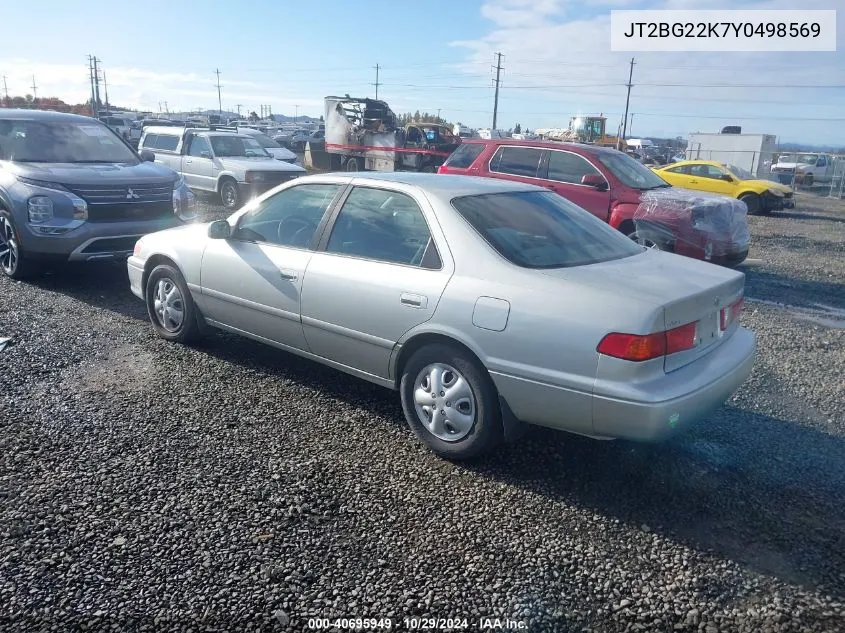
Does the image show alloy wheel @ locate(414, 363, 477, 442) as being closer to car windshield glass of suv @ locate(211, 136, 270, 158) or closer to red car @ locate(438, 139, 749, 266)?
red car @ locate(438, 139, 749, 266)

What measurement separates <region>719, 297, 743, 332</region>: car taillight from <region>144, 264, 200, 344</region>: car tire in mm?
3835

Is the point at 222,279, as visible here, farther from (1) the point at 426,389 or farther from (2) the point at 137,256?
(1) the point at 426,389

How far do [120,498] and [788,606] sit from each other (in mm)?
3060

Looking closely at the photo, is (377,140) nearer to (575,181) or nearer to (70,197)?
(575,181)

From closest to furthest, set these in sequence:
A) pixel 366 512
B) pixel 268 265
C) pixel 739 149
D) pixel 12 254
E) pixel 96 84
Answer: pixel 366 512, pixel 268 265, pixel 12 254, pixel 739 149, pixel 96 84

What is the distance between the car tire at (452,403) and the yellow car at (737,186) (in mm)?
15341

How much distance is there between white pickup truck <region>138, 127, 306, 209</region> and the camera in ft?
46.9

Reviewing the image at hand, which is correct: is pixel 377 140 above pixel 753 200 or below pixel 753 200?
above

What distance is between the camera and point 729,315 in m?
3.87

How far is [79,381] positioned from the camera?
488cm

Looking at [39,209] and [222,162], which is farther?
[222,162]

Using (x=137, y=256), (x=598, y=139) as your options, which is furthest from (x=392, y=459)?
(x=598, y=139)

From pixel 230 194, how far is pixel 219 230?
→ 1020 centimetres

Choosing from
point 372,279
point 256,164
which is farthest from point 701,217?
point 256,164
